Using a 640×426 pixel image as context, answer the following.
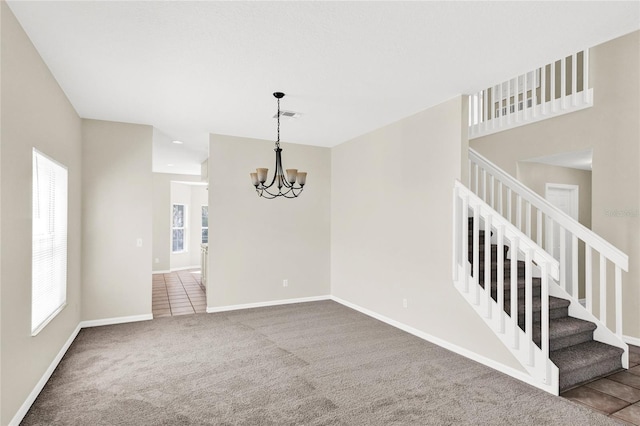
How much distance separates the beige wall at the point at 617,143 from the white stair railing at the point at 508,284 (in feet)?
5.46

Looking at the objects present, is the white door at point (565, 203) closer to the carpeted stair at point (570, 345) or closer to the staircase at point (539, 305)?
the staircase at point (539, 305)

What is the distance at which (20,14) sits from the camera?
228cm

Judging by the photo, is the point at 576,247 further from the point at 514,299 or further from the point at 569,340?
the point at 514,299

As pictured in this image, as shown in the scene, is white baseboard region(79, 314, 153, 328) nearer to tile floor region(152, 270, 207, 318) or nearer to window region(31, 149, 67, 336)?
tile floor region(152, 270, 207, 318)

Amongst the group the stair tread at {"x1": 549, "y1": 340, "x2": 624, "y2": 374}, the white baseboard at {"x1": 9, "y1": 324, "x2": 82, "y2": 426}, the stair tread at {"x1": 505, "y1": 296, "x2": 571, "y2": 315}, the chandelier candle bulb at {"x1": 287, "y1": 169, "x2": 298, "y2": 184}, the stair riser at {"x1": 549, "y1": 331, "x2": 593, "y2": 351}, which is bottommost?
the white baseboard at {"x1": 9, "y1": 324, "x2": 82, "y2": 426}

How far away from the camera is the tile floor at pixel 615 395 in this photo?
2553mm

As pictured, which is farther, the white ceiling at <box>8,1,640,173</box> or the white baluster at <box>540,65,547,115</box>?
the white baluster at <box>540,65,547,115</box>

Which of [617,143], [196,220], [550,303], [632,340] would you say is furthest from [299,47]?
[196,220]

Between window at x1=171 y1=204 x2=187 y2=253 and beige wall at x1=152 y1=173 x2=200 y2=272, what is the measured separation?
412mm

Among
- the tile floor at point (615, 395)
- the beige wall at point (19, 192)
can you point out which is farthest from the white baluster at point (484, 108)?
the beige wall at point (19, 192)

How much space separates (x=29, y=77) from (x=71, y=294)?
2566mm

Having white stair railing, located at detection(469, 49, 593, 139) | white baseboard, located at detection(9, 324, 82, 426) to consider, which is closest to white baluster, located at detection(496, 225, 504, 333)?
white stair railing, located at detection(469, 49, 593, 139)

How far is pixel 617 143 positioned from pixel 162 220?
374 inches

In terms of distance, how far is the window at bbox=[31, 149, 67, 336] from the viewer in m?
2.80
